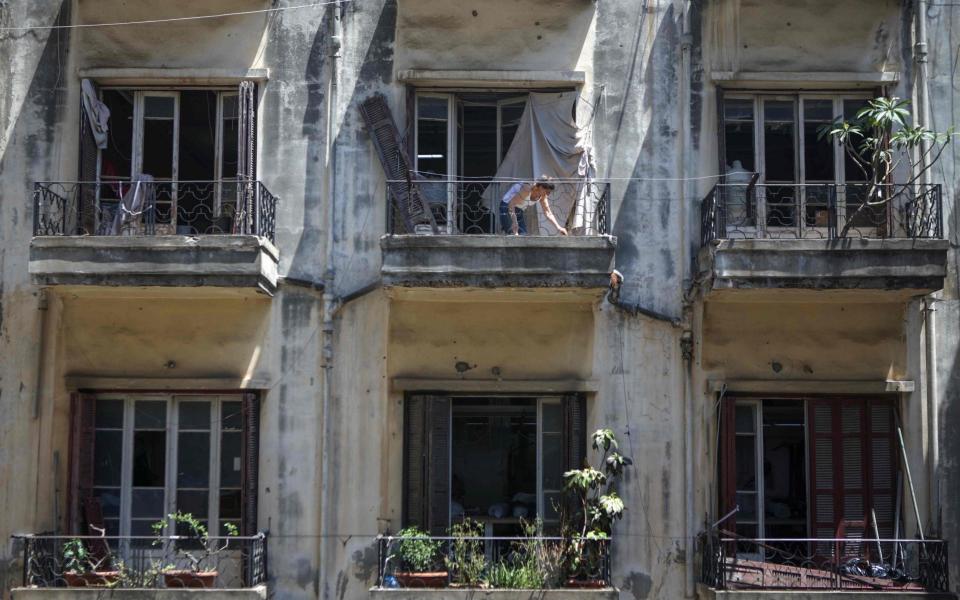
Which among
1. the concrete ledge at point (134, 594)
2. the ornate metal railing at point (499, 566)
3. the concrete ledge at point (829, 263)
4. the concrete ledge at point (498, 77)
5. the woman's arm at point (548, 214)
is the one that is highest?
the concrete ledge at point (498, 77)

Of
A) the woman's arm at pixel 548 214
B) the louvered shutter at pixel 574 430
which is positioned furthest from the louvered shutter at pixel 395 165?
the louvered shutter at pixel 574 430

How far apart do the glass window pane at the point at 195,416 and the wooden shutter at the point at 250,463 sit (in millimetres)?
544

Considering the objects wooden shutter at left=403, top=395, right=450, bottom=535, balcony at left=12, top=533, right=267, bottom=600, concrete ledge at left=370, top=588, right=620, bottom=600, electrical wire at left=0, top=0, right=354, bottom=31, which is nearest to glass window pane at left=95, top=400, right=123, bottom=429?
balcony at left=12, top=533, right=267, bottom=600

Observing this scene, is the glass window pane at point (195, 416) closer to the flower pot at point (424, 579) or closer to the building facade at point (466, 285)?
the building facade at point (466, 285)

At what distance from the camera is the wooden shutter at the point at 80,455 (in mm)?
14281

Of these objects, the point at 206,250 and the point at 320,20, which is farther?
the point at 320,20

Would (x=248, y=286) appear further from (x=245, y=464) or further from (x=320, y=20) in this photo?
(x=320, y=20)

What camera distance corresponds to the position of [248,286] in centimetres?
1395

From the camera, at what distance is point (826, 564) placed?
13.8m

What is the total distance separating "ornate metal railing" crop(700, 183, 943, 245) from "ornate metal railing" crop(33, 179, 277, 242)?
17.8 ft

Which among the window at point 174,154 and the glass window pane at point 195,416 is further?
the window at point 174,154

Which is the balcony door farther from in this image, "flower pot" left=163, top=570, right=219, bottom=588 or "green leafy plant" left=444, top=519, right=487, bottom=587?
"flower pot" left=163, top=570, right=219, bottom=588

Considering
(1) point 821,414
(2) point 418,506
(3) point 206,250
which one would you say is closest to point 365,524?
(2) point 418,506

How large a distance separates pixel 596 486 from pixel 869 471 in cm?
344
